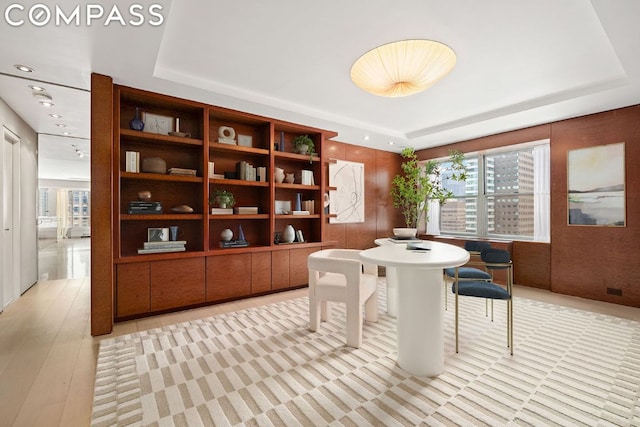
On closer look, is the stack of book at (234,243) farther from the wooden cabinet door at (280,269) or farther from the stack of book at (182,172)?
the stack of book at (182,172)

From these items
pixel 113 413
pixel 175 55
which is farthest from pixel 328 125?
pixel 113 413

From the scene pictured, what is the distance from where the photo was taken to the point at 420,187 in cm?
578

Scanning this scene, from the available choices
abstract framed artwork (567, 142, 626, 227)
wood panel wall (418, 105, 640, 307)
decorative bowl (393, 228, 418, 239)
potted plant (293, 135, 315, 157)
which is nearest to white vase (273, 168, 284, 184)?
potted plant (293, 135, 315, 157)

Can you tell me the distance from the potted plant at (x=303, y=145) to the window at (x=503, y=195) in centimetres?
296

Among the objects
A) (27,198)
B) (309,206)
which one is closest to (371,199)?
(309,206)

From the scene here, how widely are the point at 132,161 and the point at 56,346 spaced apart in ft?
6.32

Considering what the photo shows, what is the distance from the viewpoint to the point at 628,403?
1709 mm

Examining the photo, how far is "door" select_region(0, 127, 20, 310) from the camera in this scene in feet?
10.9

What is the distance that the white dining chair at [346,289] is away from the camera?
245cm

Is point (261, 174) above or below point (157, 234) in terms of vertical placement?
above

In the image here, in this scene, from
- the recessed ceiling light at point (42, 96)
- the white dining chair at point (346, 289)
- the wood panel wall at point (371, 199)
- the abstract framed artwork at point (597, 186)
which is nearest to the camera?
the white dining chair at point (346, 289)

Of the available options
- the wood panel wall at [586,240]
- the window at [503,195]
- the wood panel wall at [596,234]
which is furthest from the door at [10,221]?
the wood panel wall at [596,234]

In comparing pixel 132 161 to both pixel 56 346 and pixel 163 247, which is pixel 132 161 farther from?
pixel 56 346

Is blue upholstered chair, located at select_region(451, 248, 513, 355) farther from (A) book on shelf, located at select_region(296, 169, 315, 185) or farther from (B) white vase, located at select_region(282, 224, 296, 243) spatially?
(A) book on shelf, located at select_region(296, 169, 315, 185)
